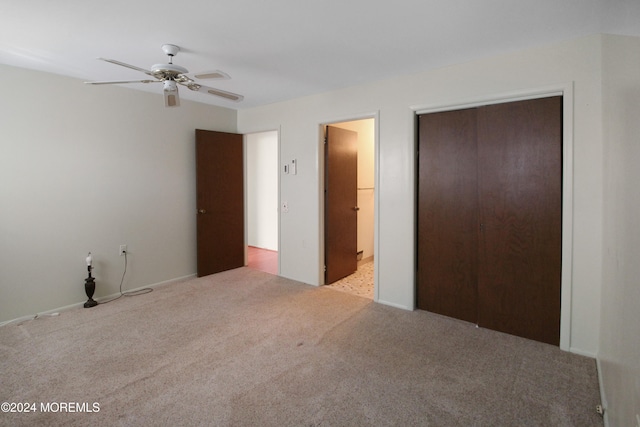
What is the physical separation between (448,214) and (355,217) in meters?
1.83

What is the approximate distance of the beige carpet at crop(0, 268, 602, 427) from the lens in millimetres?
1920

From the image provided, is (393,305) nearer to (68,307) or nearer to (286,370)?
(286,370)

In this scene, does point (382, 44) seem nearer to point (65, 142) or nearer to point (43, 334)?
point (65, 142)

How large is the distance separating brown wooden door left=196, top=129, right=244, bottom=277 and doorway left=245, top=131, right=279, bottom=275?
4.51 feet

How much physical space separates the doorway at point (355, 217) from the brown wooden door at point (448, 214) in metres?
0.78

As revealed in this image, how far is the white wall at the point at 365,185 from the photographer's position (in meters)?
5.35

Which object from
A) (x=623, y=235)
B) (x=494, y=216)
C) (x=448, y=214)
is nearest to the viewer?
(x=623, y=235)

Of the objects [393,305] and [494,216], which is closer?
[494,216]

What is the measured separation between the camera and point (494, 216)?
293 centimetres

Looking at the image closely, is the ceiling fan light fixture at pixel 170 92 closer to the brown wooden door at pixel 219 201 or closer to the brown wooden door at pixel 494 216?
the brown wooden door at pixel 219 201

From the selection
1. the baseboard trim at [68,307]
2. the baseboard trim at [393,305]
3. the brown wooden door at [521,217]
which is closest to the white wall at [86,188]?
the baseboard trim at [68,307]

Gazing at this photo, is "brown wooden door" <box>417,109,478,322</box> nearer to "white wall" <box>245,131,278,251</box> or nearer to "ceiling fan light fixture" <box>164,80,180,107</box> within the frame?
"ceiling fan light fixture" <box>164,80,180,107</box>

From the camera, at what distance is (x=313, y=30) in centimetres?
240

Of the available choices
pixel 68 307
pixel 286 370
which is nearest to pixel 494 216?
pixel 286 370
